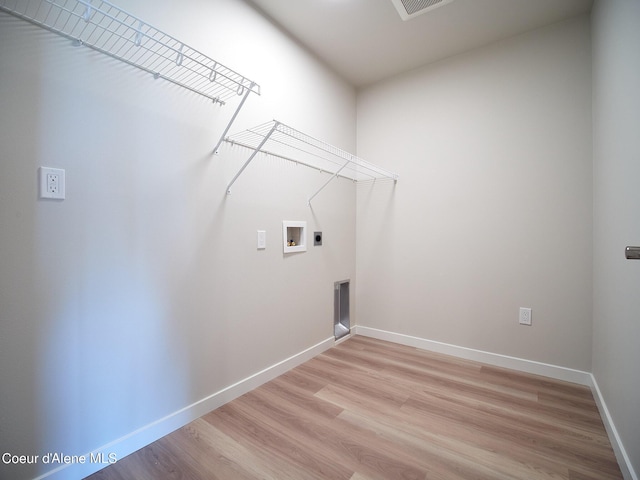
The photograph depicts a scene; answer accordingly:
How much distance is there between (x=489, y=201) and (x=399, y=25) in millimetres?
1429

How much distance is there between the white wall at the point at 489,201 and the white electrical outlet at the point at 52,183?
2.24 metres

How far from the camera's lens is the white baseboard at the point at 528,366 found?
3.92 ft

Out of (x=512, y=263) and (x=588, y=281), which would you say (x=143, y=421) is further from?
(x=588, y=281)

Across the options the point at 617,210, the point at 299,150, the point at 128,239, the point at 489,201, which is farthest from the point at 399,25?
the point at 128,239

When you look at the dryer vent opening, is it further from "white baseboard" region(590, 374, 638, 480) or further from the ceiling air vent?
the ceiling air vent

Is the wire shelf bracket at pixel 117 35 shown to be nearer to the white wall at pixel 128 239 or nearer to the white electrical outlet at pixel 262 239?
the white wall at pixel 128 239

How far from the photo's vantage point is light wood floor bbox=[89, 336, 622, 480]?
3.80ft

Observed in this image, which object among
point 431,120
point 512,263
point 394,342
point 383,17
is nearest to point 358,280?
point 394,342

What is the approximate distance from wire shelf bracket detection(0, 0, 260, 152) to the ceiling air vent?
1174 mm

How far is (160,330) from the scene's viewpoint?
133 centimetres

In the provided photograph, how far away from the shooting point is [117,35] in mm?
1057

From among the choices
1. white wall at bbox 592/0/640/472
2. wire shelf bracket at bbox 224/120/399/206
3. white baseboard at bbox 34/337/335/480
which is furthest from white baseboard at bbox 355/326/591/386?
wire shelf bracket at bbox 224/120/399/206

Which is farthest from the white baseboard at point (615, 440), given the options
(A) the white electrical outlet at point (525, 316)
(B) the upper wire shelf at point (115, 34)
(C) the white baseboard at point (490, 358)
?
(B) the upper wire shelf at point (115, 34)

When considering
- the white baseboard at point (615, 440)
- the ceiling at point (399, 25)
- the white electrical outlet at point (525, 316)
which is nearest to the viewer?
the white baseboard at point (615, 440)
